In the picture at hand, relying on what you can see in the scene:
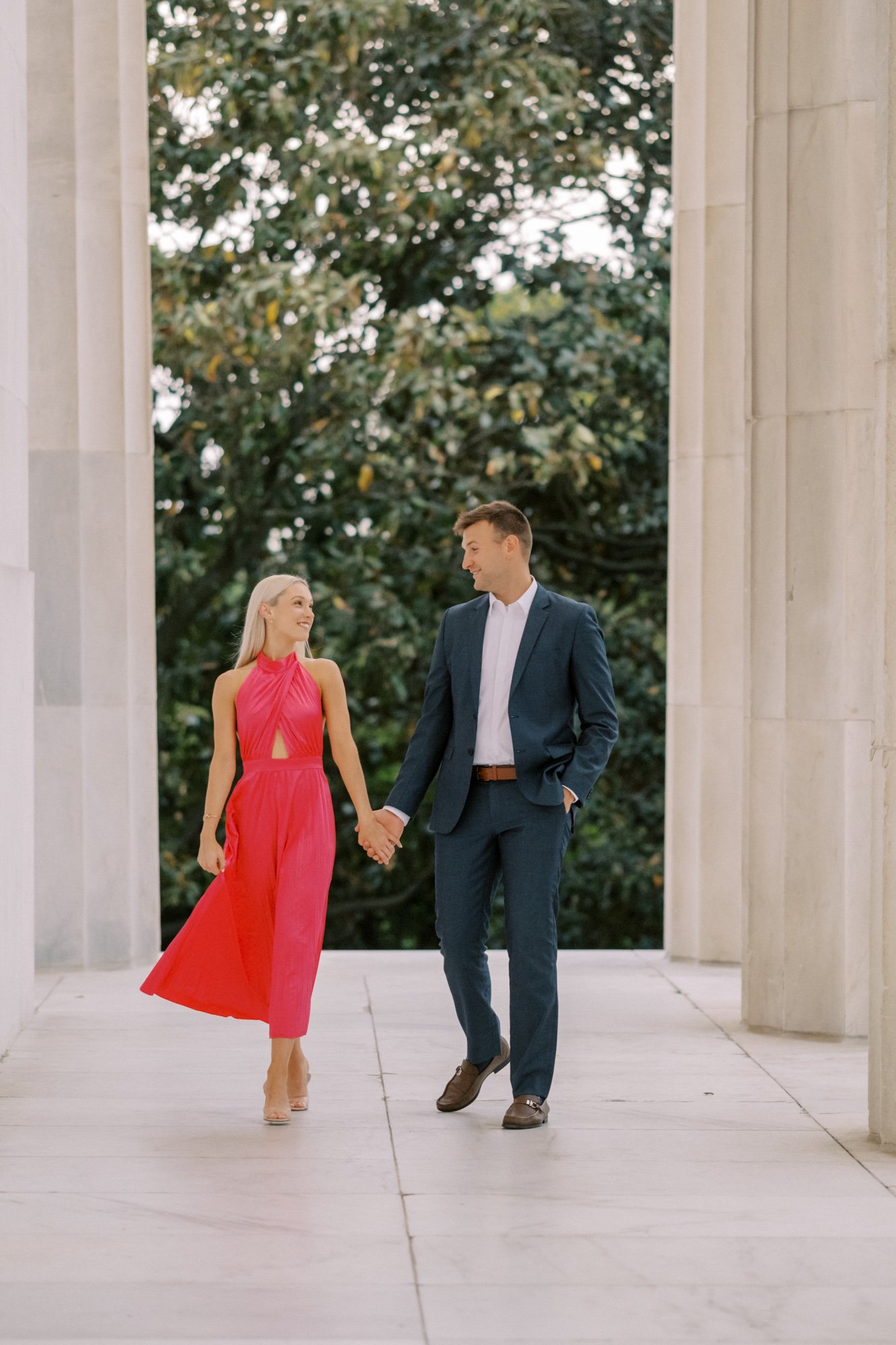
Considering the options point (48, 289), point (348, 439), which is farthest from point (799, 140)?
point (348, 439)

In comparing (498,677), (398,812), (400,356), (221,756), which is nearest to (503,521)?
(498,677)

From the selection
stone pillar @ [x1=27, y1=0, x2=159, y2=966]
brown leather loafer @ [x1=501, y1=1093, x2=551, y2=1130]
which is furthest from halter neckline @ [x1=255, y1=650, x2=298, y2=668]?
stone pillar @ [x1=27, y1=0, x2=159, y2=966]

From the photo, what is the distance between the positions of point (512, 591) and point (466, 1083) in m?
1.80

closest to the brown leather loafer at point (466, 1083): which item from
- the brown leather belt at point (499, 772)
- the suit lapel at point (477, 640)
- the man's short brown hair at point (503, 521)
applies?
the brown leather belt at point (499, 772)

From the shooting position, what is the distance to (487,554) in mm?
6508

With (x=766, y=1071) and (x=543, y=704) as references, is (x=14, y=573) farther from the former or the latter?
(x=766, y=1071)

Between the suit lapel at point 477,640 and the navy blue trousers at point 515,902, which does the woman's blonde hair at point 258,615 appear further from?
the navy blue trousers at point 515,902

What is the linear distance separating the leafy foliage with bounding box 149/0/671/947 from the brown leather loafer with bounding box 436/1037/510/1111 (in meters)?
8.38

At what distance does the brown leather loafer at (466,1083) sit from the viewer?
661cm

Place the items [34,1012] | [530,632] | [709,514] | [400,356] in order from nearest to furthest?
1. [530,632]
2. [34,1012]
3. [709,514]
4. [400,356]

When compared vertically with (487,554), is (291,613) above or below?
below

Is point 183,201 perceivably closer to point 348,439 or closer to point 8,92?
point 348,439

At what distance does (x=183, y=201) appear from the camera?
15.7m

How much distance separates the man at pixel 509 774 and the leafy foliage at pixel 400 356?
7988mm
